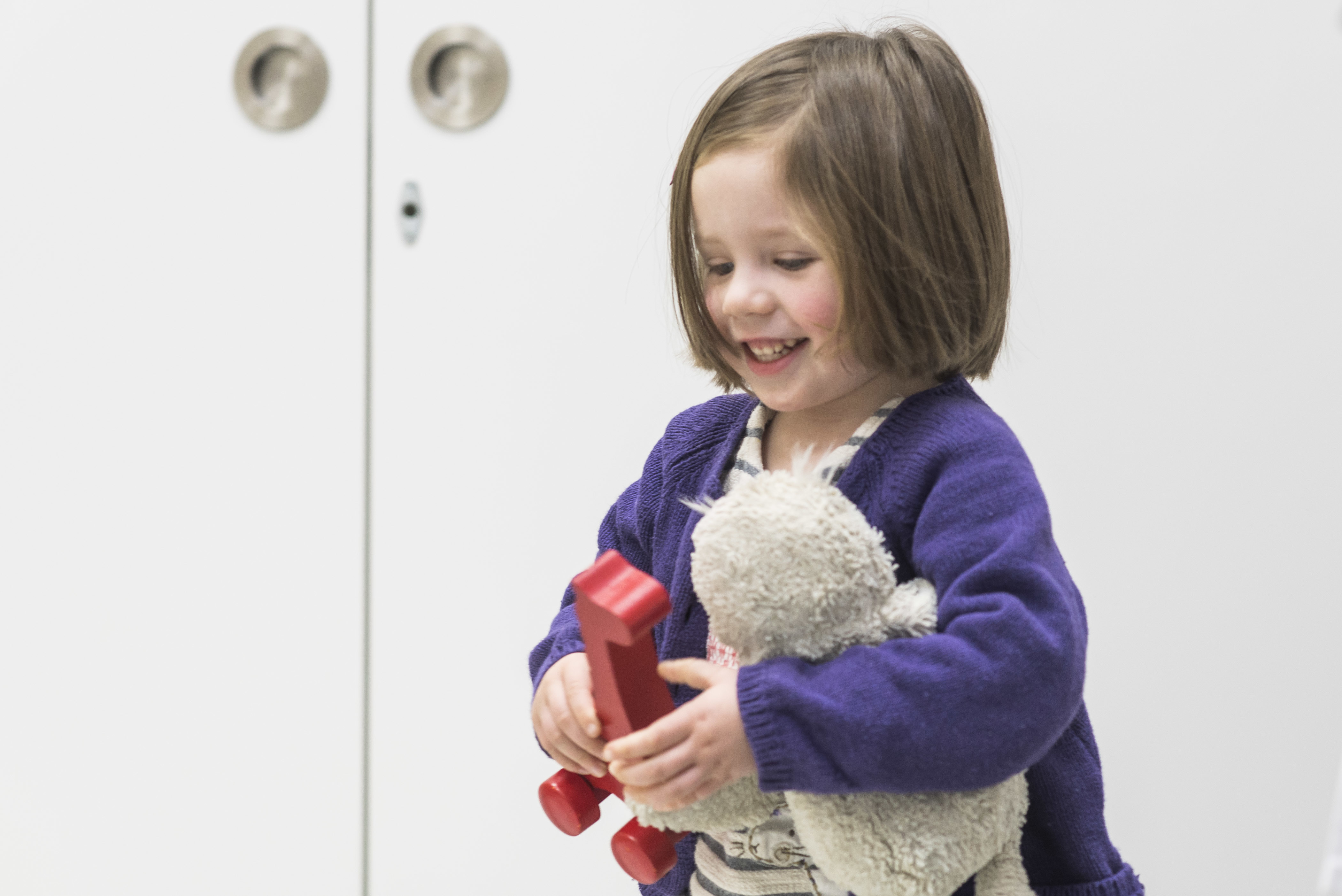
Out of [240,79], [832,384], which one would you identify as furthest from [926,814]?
[240,79]

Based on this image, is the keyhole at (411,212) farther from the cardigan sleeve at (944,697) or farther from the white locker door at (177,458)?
the cardigan sleeve at (944,697)

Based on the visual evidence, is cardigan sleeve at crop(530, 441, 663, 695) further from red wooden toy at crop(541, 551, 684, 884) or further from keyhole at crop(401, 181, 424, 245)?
keyhole at crop(401, 181, 424, 245)

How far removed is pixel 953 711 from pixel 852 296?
17 cm

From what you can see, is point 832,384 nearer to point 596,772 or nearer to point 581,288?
point 596,772

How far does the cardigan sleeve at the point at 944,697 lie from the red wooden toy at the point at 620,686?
1.8 inches

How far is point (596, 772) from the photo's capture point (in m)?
0.46

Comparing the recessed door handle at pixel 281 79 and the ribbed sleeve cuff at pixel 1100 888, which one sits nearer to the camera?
the ribbed sleeve cuff at pixel 1100 888

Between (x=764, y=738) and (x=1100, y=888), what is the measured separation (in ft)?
0.62

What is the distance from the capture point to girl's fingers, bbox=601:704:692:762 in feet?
1.29

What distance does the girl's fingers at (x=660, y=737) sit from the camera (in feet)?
1.29

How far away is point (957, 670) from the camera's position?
0.37 m

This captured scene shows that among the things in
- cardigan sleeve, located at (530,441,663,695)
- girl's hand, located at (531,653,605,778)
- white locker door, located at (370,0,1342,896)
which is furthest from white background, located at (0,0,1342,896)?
girl's hand, located at (531,653,605,778)

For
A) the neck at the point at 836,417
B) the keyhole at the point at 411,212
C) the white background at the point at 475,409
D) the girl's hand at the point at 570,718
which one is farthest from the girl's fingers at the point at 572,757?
the keyhole at the point at 411,212

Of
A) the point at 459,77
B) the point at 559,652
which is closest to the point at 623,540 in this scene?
the point at 559,652
